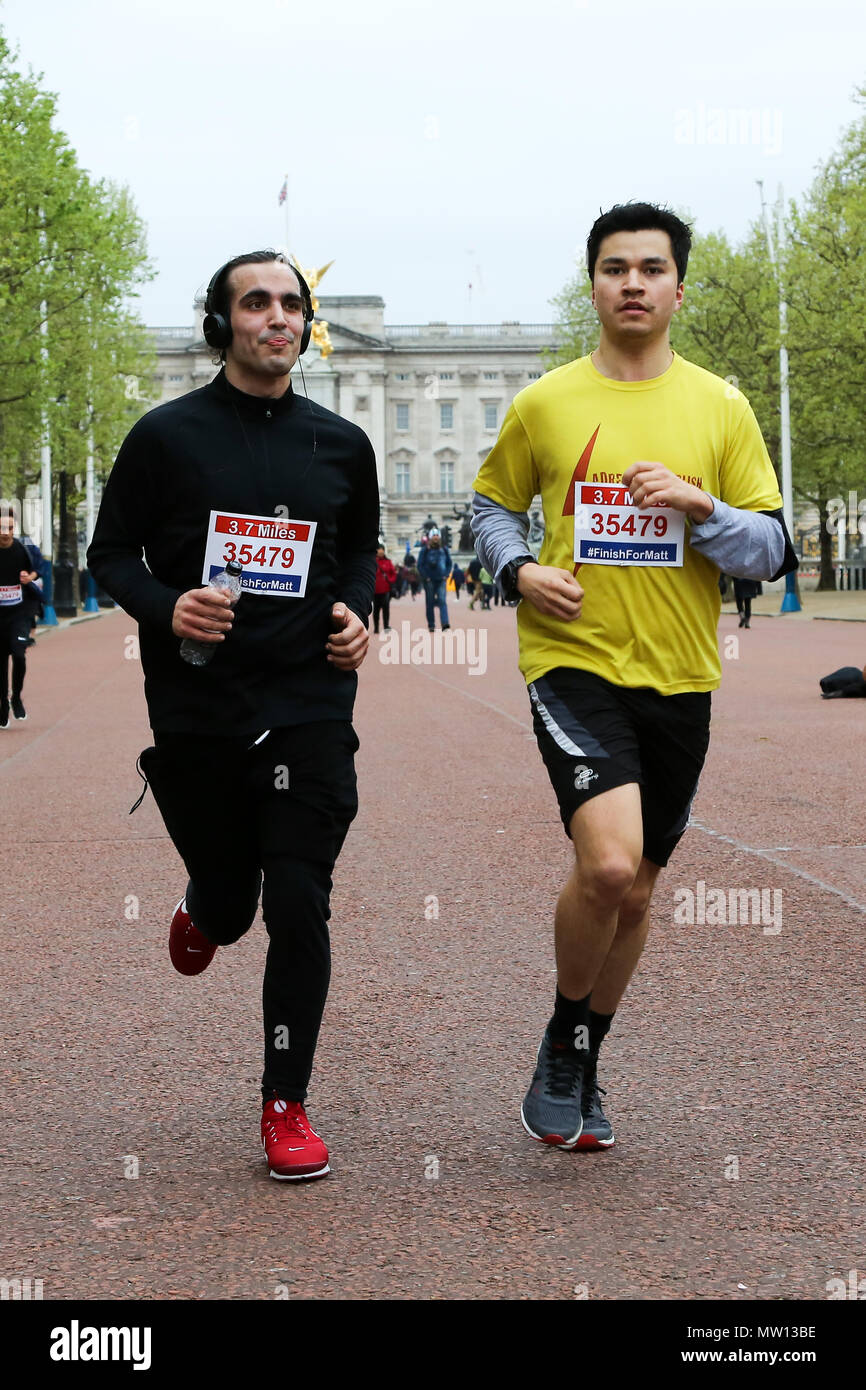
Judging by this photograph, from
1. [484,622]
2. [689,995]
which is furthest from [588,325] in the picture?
[689,995]

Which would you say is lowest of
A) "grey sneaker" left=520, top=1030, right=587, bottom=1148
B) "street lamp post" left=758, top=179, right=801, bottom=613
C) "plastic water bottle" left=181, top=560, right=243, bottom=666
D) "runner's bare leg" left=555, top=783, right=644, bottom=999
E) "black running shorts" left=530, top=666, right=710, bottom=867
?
"grey sneaker" left=520, top=1030, right=587, bottom=1148

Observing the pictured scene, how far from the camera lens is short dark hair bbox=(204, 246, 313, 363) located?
416 cm

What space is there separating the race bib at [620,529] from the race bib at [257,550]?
619mm

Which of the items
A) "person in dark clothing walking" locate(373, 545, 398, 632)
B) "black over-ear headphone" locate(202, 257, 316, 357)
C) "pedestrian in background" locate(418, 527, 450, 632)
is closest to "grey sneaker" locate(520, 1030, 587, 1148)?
"black over-ear headphone" locate(202, 257, 316, 357)

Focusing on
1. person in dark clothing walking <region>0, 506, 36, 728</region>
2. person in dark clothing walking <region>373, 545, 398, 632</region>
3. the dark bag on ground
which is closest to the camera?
person in dark clothing walking <region>0, 506, 36, 728</region>

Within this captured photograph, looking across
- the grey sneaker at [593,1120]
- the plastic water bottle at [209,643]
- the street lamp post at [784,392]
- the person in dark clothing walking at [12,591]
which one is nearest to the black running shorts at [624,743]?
the grey sneaker at [593,1120]

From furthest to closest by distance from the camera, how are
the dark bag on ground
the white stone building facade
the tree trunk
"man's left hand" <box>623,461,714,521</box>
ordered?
the white stone building facade < the tree trunk < the dark bag on ground < "man's left hand" <box>623,461,714,521</box>

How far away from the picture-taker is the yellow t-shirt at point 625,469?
408 cm

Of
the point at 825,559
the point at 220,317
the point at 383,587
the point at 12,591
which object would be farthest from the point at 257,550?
the point at 825,559

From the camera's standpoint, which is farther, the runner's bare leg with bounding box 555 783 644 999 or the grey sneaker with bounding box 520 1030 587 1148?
the grey sneaker with bounding box 520 1030 587 1148

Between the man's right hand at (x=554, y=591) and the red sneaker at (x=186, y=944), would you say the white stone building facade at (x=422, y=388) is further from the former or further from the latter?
the man's right hand at (x=554, y=591)

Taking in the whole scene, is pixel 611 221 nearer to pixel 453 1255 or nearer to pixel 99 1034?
pixel 453 1255

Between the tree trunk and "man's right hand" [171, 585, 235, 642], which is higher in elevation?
the tree trunk

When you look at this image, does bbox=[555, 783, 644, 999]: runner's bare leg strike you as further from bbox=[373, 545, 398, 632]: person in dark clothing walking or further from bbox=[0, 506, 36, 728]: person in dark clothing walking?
bbox=[373, 545, 398, 632]: person in dark clothing walking
